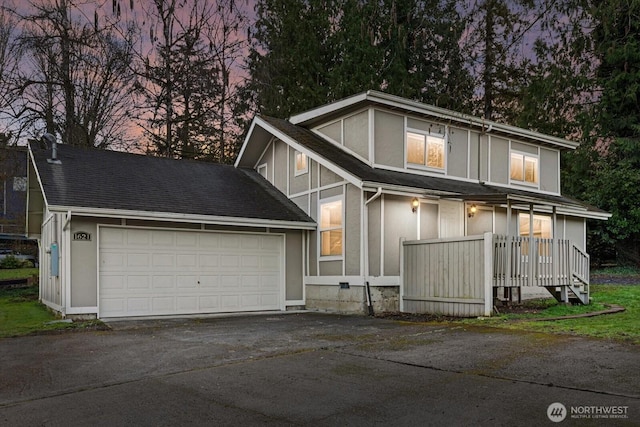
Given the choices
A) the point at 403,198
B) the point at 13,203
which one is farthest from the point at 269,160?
the point at 13,203

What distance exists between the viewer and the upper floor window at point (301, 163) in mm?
15261

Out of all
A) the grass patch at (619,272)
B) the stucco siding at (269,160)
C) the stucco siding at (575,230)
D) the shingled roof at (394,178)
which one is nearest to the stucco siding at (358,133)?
the shingled roof at (394,178)

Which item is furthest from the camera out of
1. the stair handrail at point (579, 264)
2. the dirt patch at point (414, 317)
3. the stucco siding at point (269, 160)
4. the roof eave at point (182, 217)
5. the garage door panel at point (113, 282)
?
the stucco siding at point (269, 160)

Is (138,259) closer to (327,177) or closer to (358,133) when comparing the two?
(327,177)

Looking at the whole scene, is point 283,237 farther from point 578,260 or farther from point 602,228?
point 602,228

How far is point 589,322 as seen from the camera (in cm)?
990

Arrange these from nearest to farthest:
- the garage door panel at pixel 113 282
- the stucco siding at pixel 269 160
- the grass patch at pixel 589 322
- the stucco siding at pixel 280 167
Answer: the grass patch at pixel 589 322, the garage door panel at pixel 113 282, the stucco siding at pixel 280 167, the stucco siding at pixel 269 160

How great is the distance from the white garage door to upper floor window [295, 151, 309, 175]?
211cm

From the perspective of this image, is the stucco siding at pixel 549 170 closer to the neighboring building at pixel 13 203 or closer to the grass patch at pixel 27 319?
the grass patch at pixel 27 319

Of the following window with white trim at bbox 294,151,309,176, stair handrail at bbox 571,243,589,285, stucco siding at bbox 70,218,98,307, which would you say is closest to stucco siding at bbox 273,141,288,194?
window with white trim at bbox 294,151,309,176

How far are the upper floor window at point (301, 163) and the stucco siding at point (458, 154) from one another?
4.18 metres

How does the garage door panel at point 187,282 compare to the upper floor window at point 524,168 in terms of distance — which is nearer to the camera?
the garage door panel at point 187,282

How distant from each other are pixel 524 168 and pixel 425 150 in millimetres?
4564

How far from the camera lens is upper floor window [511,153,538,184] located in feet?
57.7
